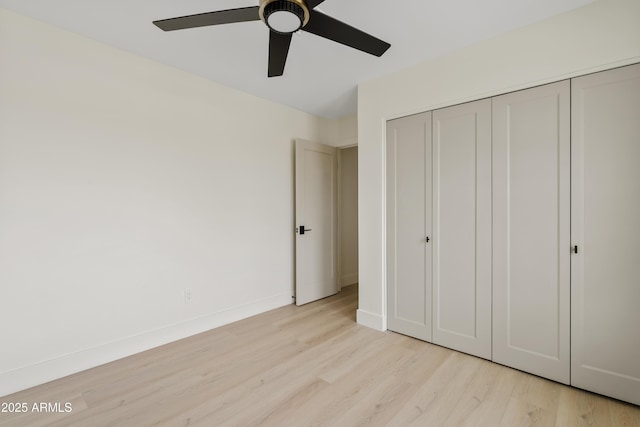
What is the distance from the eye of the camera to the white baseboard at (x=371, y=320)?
9.45ft

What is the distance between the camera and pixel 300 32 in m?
1.55

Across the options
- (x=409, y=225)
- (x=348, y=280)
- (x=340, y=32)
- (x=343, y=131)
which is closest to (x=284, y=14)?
(x=340, y=32)

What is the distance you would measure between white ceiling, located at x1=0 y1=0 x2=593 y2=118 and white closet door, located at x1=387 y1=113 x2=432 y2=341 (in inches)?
24.1

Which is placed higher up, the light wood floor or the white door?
the white door

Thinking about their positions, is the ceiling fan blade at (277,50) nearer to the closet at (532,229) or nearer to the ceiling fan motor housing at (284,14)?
the ceiling fan motor housing at (284,14)

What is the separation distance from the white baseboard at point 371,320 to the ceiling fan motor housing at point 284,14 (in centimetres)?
256

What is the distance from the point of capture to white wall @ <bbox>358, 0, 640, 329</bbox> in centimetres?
181

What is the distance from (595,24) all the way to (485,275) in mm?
1812

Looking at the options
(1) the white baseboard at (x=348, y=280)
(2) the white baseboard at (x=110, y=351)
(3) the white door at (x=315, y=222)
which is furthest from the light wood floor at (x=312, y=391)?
(1) the white baseboard at (x=348, y=280)

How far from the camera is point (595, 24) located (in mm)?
1850

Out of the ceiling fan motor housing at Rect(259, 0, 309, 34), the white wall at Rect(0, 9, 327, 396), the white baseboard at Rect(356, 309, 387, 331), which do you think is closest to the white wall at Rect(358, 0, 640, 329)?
the white baseboard at Rect(356, 309, 387, 331)

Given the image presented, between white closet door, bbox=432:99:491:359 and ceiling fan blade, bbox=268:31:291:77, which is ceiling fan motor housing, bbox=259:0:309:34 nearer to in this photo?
ceiling fan blade, bbox=268:31:291:77

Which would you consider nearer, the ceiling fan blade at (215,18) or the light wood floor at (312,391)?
the ceiling fan blade at (215,18)

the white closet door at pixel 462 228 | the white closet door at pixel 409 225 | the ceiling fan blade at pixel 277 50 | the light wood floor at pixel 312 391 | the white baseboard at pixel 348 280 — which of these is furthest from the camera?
the white baseboard at pixel 348 280
